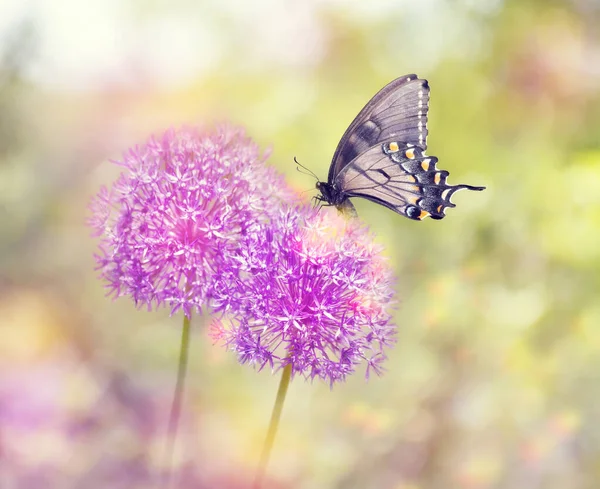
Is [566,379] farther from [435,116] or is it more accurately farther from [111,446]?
[111,446]

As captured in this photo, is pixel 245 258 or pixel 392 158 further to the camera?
pixel 392 158

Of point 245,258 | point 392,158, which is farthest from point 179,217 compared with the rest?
point 392,158

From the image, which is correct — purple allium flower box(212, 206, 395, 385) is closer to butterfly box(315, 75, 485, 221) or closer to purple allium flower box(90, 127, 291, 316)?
purple allium flower box(90, 127, 291, 316)

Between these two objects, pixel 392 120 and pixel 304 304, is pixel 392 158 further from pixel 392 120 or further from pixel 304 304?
pixel 304 304

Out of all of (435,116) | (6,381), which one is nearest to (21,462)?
(6,381)

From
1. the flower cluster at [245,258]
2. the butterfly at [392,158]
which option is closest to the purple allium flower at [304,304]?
the flower cluster at [245,258]

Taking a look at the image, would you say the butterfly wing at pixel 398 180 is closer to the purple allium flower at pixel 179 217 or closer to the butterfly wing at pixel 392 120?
the butterfly wing at pixel 392 120

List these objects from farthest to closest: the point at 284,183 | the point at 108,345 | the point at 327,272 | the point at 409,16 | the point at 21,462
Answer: the point at 409,16, the point at 108,345, the point at 21,462, the point at 284,183, the point at 327,272
